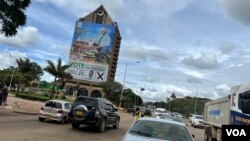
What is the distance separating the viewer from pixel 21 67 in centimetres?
8744

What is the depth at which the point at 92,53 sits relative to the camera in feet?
511

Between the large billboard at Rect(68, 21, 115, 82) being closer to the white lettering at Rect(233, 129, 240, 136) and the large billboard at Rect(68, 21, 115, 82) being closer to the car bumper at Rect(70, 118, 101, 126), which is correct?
the car bumper at Rect(70, 118, 101, 126)

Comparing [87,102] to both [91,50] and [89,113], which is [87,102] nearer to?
[89,113]

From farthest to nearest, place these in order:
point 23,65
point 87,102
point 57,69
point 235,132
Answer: point 23,65 < point 57,69 < point 87,102 < point 235,132

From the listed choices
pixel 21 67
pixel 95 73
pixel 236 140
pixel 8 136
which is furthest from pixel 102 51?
pixel 236 140

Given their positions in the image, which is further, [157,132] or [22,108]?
[22,108]

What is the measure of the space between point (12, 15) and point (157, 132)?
1696cm

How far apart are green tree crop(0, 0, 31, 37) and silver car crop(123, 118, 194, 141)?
16156 millimetres

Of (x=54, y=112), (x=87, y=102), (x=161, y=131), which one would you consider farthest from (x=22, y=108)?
(x=161, y=131)

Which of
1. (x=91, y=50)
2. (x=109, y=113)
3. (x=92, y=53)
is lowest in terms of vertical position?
(x=109, y=113)

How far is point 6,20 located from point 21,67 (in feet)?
214

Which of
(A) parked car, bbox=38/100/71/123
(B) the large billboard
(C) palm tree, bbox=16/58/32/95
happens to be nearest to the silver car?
(A) parked car, bbox=38/100/71/123

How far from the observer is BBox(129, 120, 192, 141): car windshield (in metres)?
9.27

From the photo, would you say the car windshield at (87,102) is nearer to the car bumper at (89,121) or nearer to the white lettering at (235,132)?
the car bumper at (89,121)
